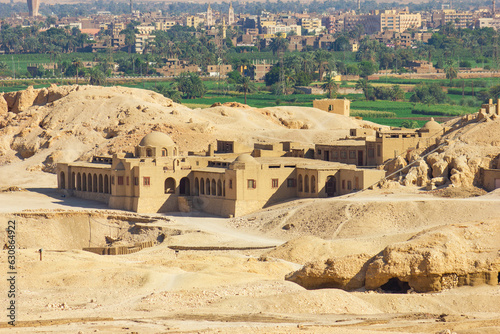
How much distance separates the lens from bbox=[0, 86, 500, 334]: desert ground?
41.0 m

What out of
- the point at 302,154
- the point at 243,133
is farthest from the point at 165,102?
the point at 302,154

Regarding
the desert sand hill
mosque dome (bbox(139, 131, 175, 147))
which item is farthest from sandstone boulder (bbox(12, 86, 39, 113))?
mosque dome (bbox(139, 131, 175, 147))

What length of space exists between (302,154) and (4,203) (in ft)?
70.8

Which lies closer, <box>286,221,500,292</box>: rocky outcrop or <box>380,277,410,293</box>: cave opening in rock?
<box>286,221,500,292</box>: rocky outcrop

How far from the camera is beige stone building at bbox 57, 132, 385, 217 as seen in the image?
72312 mm

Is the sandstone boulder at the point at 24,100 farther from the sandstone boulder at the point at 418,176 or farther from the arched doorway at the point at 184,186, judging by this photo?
the sandstone boulder at the point at 418,176

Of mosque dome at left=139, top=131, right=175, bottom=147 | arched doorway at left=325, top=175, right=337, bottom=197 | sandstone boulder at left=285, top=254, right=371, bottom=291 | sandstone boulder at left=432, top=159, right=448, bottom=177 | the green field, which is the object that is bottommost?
the green field

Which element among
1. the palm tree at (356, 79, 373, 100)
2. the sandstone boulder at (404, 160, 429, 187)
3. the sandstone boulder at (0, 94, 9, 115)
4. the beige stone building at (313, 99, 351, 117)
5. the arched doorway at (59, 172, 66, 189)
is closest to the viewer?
the sandstone boulder at (404, 160, 429, 187)

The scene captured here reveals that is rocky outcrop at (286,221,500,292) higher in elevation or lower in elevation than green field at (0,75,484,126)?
higher

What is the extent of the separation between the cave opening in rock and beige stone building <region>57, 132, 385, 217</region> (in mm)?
24564

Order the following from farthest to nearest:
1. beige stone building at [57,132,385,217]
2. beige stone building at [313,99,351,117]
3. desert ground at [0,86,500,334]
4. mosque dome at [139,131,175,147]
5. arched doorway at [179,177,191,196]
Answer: beige stone building at [313,99,351,117], mosque dome at [139,131,175,147], arched doorway at [179,177,191,196], beige stone building at [57,132,385,217], desert ground at [0,86,500,334]

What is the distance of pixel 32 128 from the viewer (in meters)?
99.2

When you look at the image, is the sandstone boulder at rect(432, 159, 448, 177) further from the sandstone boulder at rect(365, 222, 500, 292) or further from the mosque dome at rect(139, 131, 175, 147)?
the sandstone boulder at rect(365, 222, 500, 292)

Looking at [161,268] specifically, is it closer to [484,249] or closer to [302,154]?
[484,249]
